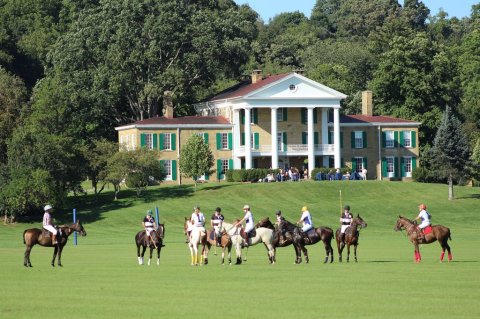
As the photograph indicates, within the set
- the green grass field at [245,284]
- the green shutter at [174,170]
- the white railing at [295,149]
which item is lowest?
the green grass field at [245,284]

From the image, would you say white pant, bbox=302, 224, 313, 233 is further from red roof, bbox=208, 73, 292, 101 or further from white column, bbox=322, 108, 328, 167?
white column, bbox=322, 108, 328, 167

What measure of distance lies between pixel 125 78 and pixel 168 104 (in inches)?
153

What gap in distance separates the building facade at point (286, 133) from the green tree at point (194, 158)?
5159mm

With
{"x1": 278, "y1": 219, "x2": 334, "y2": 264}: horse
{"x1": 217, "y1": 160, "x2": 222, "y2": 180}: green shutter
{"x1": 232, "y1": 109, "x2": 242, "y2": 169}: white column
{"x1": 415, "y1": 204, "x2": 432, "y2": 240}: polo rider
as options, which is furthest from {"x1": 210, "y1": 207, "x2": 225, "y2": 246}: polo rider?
{"x1": 232, "y1": 109, "x2": 242, "y2": 169}: white column

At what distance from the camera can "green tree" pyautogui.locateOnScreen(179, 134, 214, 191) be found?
88.1m

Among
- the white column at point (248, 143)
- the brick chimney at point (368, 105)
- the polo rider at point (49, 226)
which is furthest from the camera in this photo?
the brick chimney at point (368, 105)

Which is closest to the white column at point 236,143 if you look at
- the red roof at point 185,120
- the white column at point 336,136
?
the red roof at point 185,120

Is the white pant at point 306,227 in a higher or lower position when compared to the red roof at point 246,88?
lower

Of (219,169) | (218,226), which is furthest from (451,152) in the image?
(218,226)

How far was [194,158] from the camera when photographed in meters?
88.2

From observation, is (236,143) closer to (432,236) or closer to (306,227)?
(306,227)

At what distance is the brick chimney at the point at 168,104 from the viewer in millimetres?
96000

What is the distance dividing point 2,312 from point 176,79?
74103 mm

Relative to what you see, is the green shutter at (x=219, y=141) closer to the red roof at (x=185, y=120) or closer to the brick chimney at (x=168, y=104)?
the red roof at (x=185, y=120)
